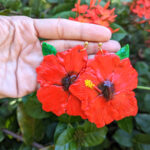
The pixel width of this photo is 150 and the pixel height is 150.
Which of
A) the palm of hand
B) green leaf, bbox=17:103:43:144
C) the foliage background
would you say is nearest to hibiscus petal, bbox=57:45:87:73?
the palm of hand

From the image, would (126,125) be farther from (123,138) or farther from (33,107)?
(33,107)

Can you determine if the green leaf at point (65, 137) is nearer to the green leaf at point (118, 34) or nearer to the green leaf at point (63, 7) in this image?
the green leaf at point (118, 34)

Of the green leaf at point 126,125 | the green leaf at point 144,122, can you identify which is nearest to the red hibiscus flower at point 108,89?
the green leaf at point 126,125

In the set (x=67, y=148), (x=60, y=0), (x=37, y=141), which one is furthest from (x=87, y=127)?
(x=60, y=0)

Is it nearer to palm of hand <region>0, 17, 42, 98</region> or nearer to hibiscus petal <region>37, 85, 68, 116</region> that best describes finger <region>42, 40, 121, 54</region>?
palm of hand <region>0, 17, 42, 98</region>

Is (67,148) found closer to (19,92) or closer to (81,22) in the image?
(19,92)

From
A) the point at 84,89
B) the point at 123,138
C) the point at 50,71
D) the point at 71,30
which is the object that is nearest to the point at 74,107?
the point at 84,89
